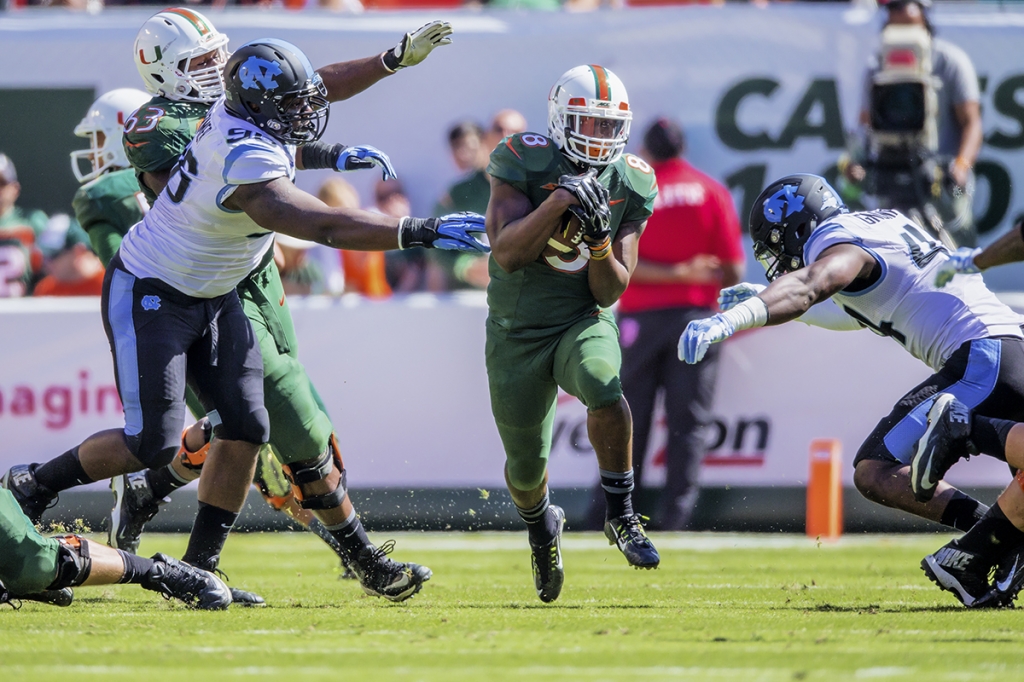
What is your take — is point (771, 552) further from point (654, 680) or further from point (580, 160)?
point (654, 680)

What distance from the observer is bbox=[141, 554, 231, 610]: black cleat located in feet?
17.4

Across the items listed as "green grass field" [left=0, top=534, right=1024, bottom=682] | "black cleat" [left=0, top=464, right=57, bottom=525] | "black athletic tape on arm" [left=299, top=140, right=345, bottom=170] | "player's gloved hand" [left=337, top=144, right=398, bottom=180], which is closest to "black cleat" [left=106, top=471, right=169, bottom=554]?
"green grass field" [left=0, top=534, right=1024, bottom=682]

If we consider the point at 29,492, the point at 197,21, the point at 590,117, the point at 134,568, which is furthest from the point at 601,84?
the point at 29,492

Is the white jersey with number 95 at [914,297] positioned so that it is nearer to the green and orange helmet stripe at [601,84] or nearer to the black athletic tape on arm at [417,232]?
the green and orange helmet stripe at [601,84]

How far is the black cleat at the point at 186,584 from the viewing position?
5.31m

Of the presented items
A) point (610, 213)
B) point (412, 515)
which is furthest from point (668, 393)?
point (610, 213)

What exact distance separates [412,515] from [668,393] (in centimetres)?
175

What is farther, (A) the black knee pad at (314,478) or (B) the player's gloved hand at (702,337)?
(A) the black knee pad at (314,478)

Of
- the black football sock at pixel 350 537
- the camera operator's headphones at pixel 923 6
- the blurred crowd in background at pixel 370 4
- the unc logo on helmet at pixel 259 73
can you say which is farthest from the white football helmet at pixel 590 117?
the blurred crowd in background at pixel 370 4

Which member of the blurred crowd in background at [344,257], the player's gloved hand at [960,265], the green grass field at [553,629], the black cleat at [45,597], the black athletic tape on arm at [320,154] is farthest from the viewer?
the blurred crowd in background at [344,257]

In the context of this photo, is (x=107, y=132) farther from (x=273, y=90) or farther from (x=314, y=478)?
(x=314, y=478)

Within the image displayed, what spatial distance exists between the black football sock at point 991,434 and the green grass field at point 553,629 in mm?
603

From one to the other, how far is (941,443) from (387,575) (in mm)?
2228

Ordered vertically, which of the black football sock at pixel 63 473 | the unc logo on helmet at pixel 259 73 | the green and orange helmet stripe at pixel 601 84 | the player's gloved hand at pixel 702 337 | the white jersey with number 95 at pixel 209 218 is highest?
the unc logo on helmet at pixel 259 73
